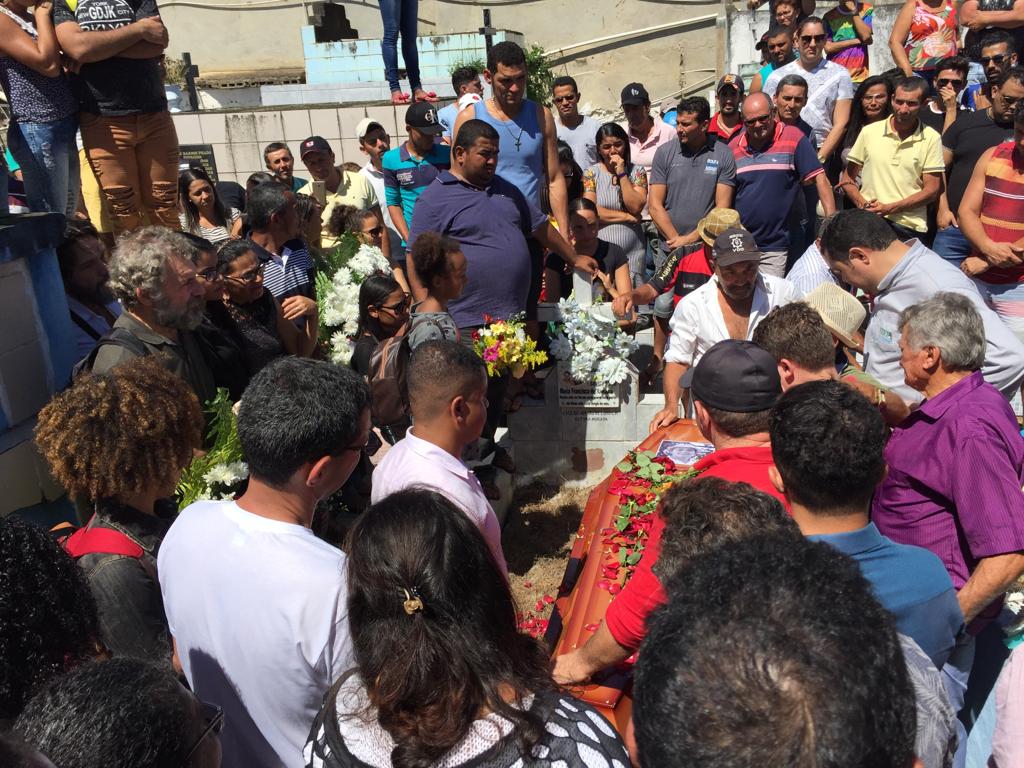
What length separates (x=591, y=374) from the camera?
521 centimetres

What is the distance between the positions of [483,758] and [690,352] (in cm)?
324

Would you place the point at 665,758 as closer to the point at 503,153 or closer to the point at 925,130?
the point at 503,153

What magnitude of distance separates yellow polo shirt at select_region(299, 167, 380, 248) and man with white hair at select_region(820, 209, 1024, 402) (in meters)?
4.43

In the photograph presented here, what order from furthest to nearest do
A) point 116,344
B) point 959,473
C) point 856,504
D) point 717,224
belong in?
point 717,224 → point 116,344 → point 959,473 → point 856,504

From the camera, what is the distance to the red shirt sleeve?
2068 millimetres

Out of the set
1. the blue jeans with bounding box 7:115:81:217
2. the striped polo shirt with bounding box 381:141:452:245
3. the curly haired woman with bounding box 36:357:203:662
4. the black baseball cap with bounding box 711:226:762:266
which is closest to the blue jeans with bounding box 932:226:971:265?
the black baseball cap with bounding box 711:226:762:266

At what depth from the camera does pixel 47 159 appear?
4.29m

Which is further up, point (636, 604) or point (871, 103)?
point (871, 103)

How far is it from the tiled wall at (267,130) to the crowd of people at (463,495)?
4.97 m

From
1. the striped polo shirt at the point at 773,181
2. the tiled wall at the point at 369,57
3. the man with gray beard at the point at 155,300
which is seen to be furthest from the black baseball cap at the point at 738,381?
the tiled wall at the point at 369,57

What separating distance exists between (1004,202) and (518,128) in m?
3.15

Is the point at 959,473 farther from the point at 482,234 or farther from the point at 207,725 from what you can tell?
the point at 482,234

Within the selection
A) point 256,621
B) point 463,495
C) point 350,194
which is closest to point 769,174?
point 350,194

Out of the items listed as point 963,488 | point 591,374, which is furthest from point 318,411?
point 591,374
